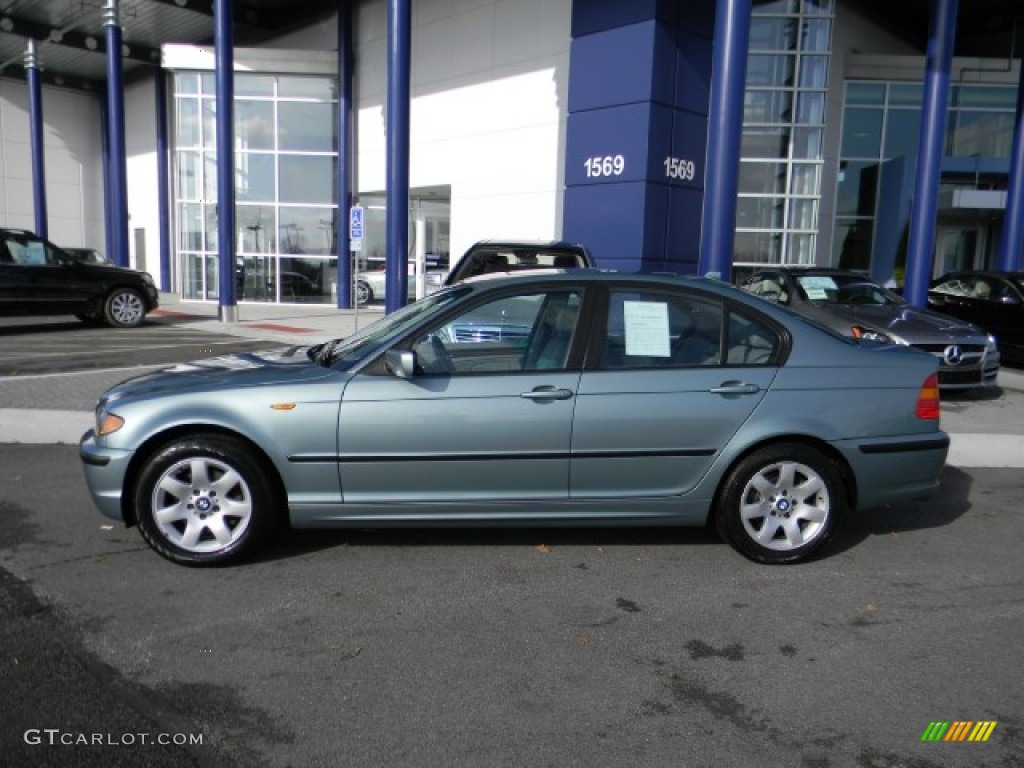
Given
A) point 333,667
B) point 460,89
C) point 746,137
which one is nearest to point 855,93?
point 746,137

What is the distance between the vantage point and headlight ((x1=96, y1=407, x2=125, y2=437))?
13.7 ft

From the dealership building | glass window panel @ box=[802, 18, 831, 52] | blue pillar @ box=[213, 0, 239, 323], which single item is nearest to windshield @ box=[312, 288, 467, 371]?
the dealership building

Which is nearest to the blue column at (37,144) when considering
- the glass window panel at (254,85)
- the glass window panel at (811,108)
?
the glass window panel at (254,85)

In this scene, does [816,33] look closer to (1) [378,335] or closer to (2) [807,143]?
(2) [807,143]

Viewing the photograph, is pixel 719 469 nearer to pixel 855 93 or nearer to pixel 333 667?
pixel 333 667

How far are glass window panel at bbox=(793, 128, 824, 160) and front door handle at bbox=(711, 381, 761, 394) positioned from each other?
17825 mm

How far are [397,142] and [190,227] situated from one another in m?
14.0

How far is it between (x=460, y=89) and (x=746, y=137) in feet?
23.4

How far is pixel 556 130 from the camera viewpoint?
55.6ft

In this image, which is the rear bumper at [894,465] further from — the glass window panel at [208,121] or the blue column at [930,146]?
the glass window panel at [208,121]

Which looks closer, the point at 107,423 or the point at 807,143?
the point at 107,423

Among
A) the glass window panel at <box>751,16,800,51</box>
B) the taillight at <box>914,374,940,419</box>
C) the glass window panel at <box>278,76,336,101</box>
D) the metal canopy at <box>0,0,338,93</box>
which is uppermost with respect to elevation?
the metal canopy at <box>0,0,338,93</box>

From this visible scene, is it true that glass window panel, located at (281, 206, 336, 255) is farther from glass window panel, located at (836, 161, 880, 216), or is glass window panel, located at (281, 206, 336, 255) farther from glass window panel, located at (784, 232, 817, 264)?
glass window panel, located at (836, 161, 880, 216)

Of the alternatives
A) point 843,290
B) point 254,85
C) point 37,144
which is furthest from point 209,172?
point 843,290
